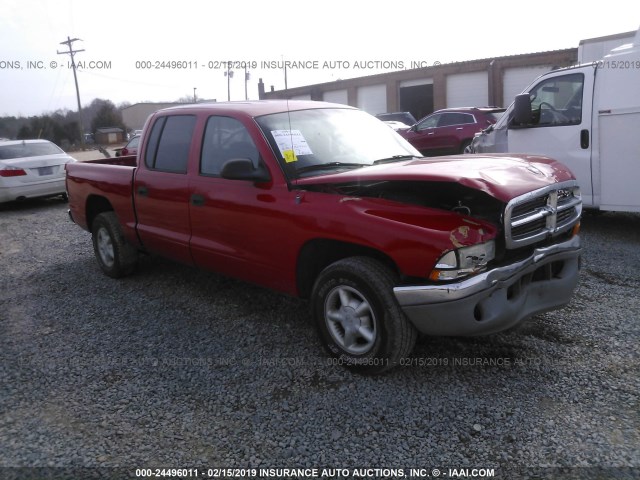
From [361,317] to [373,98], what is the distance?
35263 mm

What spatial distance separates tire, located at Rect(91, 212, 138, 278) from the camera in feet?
19.5

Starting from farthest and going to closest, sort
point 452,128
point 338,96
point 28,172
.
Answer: point 338,96
point 452,128
point 28,172

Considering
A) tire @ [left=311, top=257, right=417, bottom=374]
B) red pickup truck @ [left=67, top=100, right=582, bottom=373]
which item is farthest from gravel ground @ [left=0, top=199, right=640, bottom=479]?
red pickup truck @ [left=67, top=100, right=582, bottom=373]

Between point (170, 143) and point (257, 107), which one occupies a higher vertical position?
point (257, 107)

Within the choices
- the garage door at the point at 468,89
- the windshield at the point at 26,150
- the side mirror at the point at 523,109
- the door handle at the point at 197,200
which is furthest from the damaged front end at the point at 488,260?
Result: the garage door at the point at 468,89

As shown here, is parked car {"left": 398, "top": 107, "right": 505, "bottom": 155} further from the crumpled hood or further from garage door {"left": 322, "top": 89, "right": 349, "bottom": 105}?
garage door {"left": 322, "top": 89, "right": 349, "bottom": 105}

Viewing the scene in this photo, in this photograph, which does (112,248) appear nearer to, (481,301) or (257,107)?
(257,107)

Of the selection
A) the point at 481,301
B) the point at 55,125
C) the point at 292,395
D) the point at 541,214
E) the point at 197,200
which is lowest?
the point at 292,395

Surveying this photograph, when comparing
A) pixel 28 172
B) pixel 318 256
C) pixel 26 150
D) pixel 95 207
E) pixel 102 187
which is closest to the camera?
pixel 318 256

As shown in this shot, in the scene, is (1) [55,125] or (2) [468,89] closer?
(2) [468,89]

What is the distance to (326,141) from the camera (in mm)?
4348

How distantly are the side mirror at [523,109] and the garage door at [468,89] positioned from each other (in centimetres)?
2402

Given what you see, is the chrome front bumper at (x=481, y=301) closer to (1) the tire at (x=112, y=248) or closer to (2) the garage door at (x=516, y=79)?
(1) the tire at (x=112, y=248)

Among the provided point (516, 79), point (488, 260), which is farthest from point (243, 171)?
point (516, 79)
